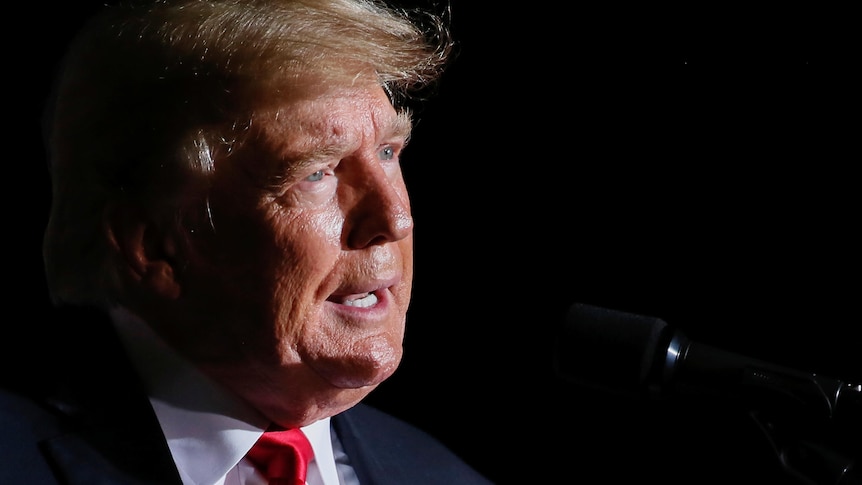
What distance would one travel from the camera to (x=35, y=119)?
176 cm

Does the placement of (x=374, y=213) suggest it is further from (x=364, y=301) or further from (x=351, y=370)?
(x=351, y=370)

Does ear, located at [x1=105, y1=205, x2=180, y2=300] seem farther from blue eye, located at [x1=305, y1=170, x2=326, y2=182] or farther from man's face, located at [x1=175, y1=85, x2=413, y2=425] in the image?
blue eye, located at [x1=305, y1=170, x2=326, y2=182]

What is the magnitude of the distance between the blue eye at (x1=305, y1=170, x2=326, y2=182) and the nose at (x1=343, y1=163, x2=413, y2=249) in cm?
6

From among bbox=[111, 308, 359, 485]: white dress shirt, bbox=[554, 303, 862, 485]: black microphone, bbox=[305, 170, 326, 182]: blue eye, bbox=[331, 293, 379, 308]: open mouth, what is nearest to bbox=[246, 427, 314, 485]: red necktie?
bbox=[111, 308, 359, 485]: white dress shirt

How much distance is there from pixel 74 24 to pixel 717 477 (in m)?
1.56

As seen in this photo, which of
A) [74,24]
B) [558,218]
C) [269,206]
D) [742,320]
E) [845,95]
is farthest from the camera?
[558,218]

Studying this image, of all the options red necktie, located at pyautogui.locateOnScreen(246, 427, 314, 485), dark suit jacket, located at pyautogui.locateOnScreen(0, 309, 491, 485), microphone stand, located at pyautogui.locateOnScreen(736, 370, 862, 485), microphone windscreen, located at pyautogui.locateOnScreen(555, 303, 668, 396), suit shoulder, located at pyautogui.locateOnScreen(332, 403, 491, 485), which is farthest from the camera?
suit shoulder, located at pyautogui.locateOnScreen(332, 403, 491, 485)

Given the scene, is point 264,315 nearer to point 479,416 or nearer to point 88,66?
point 88,66

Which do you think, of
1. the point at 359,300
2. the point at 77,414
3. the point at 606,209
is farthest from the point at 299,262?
the point at 606,209

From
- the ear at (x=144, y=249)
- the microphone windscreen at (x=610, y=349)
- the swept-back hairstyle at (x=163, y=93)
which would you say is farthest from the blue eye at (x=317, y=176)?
the microphone windscreen at (x=610, y=349)

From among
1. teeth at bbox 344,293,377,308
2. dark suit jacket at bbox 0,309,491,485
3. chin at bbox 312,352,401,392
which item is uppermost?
teeth at bbox 344,293,377,308

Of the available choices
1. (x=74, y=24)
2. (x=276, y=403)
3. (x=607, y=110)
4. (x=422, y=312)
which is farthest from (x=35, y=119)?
(x=607, y=110)

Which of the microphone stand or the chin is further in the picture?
the chin

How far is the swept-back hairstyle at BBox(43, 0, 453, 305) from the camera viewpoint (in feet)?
4.95
